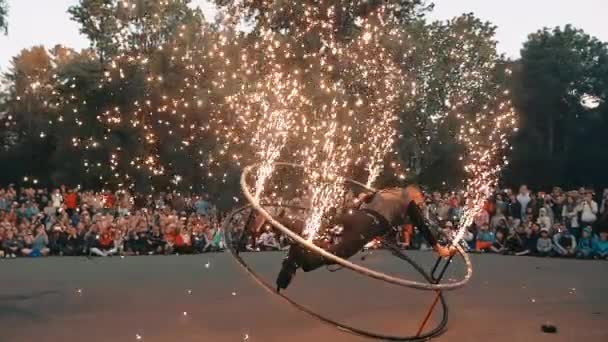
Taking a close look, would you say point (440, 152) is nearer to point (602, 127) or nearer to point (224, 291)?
point (602, 127)

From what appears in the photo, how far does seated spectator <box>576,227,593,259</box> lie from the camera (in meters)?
18.7

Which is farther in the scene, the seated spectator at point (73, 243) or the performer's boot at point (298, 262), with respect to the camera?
the seated spectator at point (73, 243)

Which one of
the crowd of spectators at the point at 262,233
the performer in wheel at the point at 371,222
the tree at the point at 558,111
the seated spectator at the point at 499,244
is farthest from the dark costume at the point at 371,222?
the tree at the point at 558,111

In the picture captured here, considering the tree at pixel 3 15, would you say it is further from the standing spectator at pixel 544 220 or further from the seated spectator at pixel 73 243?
the standing spectator at pixel 544 220

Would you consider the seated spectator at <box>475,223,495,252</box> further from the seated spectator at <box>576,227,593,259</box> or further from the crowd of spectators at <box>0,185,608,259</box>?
the seated spectator at <box>576,227,593,259</box>

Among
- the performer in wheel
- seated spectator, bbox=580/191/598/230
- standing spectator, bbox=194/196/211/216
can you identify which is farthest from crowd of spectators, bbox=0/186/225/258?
the performer in wheel

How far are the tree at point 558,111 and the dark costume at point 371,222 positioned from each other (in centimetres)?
3299

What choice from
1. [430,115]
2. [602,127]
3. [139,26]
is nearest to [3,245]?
[139,26]

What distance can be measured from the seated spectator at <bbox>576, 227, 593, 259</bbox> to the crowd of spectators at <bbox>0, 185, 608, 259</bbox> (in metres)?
0.03

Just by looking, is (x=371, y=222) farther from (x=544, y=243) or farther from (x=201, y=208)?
(x=201, y=208)

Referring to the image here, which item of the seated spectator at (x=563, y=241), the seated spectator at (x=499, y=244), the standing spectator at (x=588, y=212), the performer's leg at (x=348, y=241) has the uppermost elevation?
the performer's leg at (x=348, y=241)

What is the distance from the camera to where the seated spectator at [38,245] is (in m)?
19.0

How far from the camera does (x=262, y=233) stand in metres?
18.8

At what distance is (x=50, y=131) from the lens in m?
38.4
